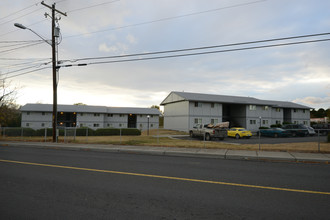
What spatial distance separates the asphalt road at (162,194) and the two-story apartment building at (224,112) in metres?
28.4

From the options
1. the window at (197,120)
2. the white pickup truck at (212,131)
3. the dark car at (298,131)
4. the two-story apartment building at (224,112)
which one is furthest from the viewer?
the two-story apartment building at (224,112)

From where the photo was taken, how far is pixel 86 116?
45594 millimetres

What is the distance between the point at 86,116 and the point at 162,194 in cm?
4427

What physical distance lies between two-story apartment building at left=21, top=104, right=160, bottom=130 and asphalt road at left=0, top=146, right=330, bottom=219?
34.4 metres

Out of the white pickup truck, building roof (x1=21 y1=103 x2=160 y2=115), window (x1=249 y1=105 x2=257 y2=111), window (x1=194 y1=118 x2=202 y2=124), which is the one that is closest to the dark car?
window (x1=249 y1=105 x2=257 y2=111)

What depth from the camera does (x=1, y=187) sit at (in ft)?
17.7

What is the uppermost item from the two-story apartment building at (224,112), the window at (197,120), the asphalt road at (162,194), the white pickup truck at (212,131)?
the two-story apartment building at (224,112)

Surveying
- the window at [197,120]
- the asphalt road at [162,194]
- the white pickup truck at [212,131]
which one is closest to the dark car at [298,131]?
the white pickup truck at [212,131]

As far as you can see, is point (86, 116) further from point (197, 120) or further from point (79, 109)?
point (197, 120)

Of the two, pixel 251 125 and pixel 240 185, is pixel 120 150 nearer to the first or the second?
pixel 240 185

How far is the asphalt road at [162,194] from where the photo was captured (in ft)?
12.6

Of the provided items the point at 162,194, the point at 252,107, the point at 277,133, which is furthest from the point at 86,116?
the point at 162,194

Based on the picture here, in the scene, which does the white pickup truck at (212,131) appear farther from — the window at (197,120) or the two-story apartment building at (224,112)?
the window at (197,120)

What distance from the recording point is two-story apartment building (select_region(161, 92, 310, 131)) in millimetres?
36875
